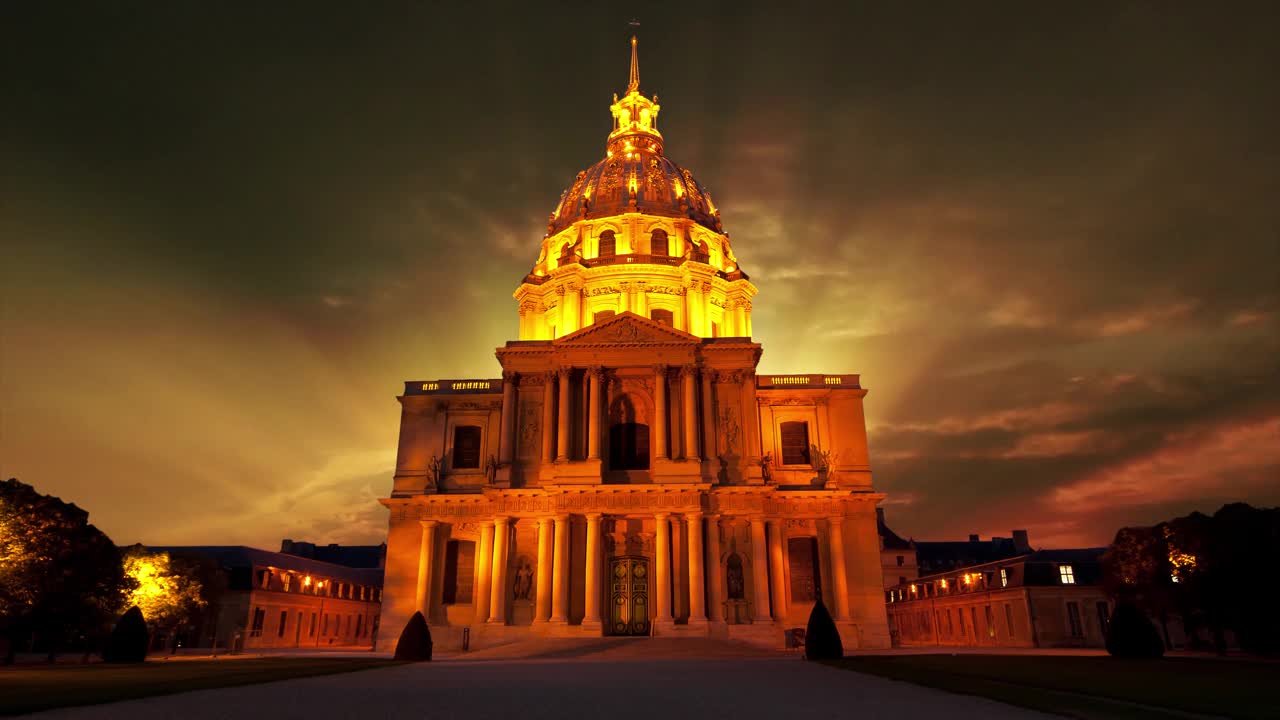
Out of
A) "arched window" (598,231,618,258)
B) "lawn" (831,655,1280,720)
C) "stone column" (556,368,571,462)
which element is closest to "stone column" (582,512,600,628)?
"stone column" (556,368,571,462)

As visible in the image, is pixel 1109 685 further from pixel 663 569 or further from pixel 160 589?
pixel 160 589

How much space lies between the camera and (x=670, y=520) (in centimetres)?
4169

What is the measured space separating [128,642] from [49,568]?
13.6 ft

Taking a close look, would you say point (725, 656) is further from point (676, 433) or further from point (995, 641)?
point (995, 641)

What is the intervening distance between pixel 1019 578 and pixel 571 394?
113 feet

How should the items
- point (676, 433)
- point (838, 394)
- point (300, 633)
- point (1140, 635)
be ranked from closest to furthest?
point (1140, 635) < point (676, 433) < point (838, 394) < point (300, 633)

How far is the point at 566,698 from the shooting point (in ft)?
45.8

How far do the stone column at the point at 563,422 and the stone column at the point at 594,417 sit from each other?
128 cm

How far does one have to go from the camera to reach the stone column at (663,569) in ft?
129

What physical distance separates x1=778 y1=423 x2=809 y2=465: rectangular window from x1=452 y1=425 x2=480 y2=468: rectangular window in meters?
18.2

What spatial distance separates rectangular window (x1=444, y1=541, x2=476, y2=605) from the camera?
44.4 meters

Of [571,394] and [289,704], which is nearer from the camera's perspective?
[289,704]

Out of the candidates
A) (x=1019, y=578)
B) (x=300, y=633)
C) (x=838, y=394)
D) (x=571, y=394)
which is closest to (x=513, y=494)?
(x=571, y=394)

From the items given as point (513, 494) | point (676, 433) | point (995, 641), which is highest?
point (676, 433)
